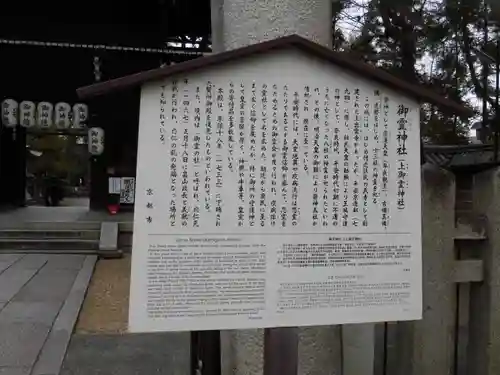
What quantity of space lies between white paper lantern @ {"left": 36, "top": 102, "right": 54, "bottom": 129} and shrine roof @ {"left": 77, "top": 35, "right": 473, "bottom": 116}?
12.9 metres

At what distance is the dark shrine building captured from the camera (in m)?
13.6

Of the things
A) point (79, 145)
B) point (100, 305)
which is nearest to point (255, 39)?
point (100, 305)

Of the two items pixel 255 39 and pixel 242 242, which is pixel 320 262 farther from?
pixel 255 39

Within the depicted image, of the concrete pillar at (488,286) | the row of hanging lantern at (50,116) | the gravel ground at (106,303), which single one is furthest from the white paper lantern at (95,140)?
the concrete pillar at (488,286)

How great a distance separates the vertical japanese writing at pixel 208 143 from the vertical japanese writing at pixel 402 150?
2.51 ft

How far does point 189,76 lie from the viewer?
216 centimetres

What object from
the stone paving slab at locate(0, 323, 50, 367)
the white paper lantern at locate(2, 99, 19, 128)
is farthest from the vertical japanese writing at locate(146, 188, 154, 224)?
the white paper lantern at locate(2, 99, 19, 128)

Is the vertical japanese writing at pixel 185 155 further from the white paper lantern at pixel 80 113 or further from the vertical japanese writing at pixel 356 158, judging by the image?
the white paper lantern at pixel 80 113

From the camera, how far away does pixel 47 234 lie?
11992 mm

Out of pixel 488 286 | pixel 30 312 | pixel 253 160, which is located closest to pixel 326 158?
pixel 253 160

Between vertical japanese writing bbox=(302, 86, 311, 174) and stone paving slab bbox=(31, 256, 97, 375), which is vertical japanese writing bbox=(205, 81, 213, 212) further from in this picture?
stone paving slab bbox=(31, 256, 97, 375)

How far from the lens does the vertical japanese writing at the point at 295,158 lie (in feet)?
7.26

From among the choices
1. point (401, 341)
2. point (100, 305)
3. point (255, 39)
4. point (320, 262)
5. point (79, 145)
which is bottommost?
point (100, 305)

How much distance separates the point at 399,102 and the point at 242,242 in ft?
2.80
